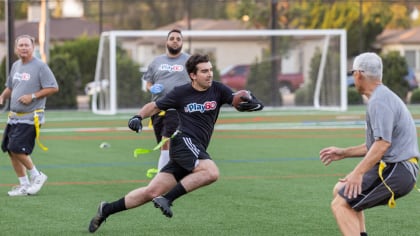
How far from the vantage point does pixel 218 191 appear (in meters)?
13.9

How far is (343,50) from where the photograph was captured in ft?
124

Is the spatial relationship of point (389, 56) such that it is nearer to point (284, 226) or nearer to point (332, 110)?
point (332, 110)

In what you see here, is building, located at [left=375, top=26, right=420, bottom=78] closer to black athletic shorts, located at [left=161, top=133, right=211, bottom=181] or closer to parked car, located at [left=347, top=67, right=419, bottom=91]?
parked car, located at [left=347, top=67, right=419, bottom=91]

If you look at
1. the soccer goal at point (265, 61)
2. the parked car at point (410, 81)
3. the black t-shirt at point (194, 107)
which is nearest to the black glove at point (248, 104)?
the black t-shirt at point (194, 107)

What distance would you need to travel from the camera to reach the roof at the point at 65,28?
55094 millimetres

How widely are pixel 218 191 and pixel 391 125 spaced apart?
5.92 m

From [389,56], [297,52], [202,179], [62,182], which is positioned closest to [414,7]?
[389,56]

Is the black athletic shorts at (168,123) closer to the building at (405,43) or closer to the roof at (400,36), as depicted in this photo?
the building at (405,43)

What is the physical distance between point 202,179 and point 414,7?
59.7 meters

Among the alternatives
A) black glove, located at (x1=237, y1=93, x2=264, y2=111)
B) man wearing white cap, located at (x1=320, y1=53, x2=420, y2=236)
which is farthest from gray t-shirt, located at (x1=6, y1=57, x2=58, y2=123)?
man wearing white cap, located at (x1=320, y1=53, x2=420, y2=236)

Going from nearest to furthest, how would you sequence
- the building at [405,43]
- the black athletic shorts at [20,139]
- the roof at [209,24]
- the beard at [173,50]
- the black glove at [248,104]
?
the black glove at [248,104] → the black athletic shorts at [20,139] → the beard at [173,50] → the roof at [209,24] → the building at [405,43]

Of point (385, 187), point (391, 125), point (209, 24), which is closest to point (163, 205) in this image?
point (385, 187)

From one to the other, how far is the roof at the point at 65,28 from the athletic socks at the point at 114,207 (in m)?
43.8

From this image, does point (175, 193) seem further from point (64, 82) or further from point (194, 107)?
point (64, 82)
